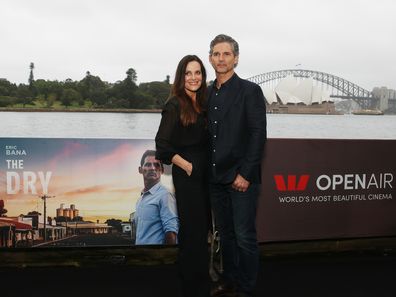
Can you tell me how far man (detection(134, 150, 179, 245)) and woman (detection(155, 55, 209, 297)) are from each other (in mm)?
991

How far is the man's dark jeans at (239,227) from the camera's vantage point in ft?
8.69

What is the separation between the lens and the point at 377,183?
154 inches

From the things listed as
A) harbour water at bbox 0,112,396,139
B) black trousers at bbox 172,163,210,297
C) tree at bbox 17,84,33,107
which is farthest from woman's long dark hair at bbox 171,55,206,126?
harbour water at bbox 0,112,396,139

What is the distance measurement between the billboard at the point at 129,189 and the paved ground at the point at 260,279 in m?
0.24

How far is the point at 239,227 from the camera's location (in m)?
2.67

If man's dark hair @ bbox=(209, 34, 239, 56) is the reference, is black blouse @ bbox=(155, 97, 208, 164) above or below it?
Result: below

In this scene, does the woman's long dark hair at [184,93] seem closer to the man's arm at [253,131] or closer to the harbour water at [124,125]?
the man's arm at [253,131]

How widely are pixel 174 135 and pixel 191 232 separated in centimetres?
59

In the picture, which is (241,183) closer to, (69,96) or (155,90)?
(155,90)

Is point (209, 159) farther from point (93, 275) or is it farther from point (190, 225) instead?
point (93, 275)

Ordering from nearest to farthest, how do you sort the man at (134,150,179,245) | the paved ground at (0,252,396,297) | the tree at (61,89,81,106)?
the paved ground at (0,252,396,297), the man at (134,150,179,245), the tree at (61,89,81,106)

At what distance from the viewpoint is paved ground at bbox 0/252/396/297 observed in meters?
2.95

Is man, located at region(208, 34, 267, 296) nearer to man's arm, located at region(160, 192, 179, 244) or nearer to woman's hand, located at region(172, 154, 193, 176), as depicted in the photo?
woman's hand, located at region(172, 154, 193, 176)

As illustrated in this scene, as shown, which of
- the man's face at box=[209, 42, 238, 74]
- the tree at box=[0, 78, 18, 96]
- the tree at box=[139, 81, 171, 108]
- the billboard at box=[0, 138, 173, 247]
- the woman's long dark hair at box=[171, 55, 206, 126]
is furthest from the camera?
the tree at box=[0, 78, 18, 96]
